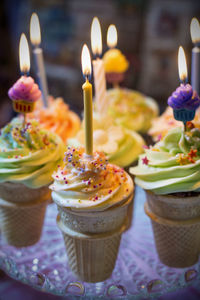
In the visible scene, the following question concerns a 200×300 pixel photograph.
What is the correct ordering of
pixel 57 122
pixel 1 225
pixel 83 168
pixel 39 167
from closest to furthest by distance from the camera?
pixel 83 168 → pixel 39 167 → pixel 1 225 → pixel 57 122

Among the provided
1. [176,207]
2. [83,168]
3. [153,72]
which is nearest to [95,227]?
[83,168]

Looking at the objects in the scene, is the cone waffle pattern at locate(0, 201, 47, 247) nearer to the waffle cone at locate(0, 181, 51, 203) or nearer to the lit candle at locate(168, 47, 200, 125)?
the waffle cone at locate(0, 181, 51, 203)

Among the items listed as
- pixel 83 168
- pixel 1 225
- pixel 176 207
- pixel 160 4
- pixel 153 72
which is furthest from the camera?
pixel 153 72

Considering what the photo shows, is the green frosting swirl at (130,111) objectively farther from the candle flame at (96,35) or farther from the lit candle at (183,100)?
the lit candle at (183,100)

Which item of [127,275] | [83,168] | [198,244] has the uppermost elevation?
[83,168]

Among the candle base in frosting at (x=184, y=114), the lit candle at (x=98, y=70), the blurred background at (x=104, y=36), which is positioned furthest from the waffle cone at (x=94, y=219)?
the blurred background at (x=104, y=36)

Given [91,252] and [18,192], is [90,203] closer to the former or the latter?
[91,252]

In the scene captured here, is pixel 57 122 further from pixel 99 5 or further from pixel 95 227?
pixel 99 5

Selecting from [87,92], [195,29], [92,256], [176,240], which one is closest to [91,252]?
[92,256]
